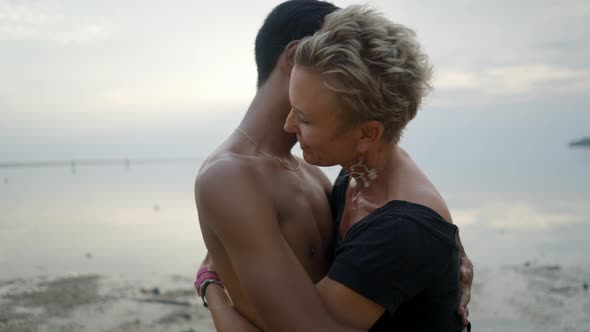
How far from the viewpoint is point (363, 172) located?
2.69m

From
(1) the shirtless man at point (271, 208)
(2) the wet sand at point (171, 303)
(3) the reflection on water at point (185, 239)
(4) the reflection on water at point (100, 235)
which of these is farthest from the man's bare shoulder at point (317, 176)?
(4) the reflection on water at point (100, 235)

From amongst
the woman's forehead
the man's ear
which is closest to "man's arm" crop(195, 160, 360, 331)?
the woman's forehead

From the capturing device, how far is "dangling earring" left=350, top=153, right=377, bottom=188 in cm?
263

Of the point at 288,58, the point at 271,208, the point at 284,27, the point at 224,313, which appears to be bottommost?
the point at 224,313

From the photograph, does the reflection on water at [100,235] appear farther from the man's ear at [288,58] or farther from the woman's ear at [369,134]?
the woman's ear at [369,134]

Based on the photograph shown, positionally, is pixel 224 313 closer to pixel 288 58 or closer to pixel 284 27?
pixel 288 58

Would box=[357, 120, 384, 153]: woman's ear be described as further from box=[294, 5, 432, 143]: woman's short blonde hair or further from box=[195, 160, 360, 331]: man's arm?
box=[195, 160, 360, 331]: man's arm

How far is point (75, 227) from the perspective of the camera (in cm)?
1705

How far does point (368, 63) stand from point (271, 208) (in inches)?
31.6

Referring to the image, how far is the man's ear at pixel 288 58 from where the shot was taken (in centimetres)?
280

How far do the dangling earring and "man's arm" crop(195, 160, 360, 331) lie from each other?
517 mm

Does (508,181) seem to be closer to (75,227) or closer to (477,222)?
(477,222)

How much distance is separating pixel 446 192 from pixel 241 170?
870 inches

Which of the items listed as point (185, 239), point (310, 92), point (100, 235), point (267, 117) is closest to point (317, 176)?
point (267, 117)
